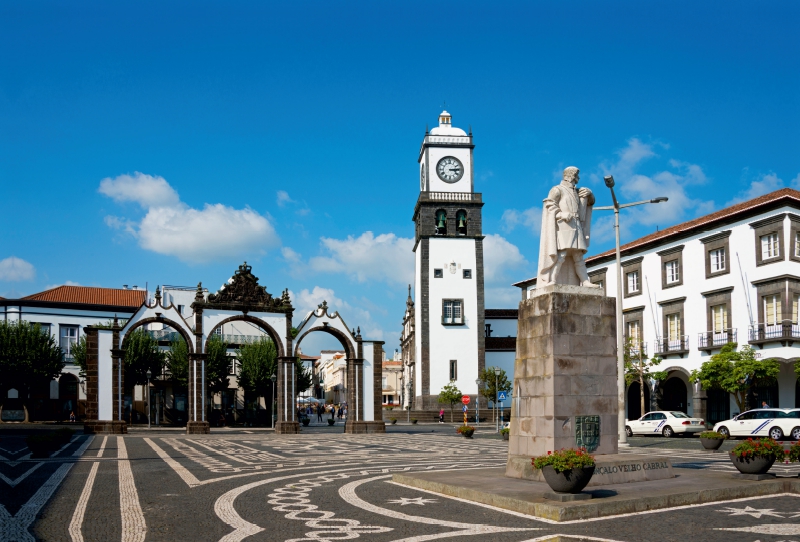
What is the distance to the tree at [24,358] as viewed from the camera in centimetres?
5553

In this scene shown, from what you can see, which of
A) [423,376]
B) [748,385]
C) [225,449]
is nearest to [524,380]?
[225,449]

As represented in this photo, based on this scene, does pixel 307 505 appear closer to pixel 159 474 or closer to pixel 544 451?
pixel 544 451

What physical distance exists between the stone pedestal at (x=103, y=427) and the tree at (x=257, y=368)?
22259 mm

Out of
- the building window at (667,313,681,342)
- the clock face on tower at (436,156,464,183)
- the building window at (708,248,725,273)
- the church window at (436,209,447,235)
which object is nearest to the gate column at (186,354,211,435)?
the building window at (667,313,681,342)

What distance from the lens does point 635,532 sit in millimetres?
10109

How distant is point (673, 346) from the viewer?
45719mm

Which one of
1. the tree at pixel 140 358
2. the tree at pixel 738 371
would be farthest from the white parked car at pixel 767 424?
the tree at pixel 140 358

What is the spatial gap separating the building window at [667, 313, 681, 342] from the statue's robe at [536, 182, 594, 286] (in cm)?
3301

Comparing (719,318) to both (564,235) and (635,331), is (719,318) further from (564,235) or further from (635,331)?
(564,235)

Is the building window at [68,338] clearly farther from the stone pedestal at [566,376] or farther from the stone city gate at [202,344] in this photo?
the stone pedestal at [566,376]

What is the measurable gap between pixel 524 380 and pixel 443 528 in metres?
5.11

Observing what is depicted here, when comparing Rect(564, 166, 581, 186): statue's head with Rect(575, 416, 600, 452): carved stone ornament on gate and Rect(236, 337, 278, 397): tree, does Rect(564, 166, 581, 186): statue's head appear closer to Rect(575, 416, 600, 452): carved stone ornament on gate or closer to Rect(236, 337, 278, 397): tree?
Rect(575, 416, 600, 452): carved stone ornament on gate

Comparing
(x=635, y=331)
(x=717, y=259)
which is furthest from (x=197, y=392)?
(x=717, y=259)

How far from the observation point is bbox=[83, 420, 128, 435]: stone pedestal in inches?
1513
